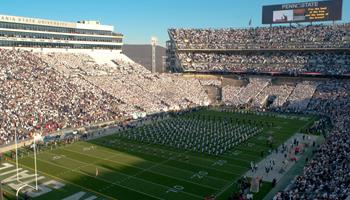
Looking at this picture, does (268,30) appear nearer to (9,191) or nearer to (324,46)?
(324,46)

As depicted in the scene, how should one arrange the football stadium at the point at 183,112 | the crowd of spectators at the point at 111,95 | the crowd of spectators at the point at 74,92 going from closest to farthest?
the football stadium at the point at 183,112, the crowd of spectators at the point at 111,95, the crowd of spectators at the point at 74,92

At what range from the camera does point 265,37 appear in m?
70.9

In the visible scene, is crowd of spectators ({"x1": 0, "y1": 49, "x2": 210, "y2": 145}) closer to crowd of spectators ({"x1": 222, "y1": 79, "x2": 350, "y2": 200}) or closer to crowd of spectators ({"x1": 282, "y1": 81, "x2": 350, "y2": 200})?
crowd of spectators ({"x1": 222, "y1": 79, "x2": 350, "y2": 200})

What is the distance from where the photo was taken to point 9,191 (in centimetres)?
2127

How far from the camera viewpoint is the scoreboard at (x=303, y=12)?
63909 millimetres

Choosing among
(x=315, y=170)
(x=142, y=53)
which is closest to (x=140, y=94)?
(x=315, y=170)

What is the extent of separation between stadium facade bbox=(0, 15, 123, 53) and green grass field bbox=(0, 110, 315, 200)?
A: 28.8 meters

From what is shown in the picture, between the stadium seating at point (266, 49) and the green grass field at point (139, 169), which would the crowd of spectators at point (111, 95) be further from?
the green grass field at point (139, 169)

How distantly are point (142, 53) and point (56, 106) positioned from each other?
14402 centimetres

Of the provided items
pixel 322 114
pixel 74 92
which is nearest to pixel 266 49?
pixel 322 114

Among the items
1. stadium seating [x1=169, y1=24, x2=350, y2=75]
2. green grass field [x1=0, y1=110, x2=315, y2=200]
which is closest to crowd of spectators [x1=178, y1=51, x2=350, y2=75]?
stadium seating [x1=169, y1=24, x2=350, y2=75]

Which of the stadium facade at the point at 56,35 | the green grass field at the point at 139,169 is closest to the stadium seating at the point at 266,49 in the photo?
the stadium facade at the point at 56,35

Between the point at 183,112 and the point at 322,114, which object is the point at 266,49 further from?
the point at 183,112

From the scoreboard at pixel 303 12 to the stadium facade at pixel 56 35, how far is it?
30.3 metres
